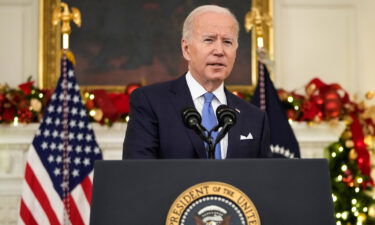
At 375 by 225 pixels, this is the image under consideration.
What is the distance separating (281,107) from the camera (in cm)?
591

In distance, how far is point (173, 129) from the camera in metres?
2.62

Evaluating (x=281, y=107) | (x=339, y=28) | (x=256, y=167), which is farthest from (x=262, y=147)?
(x=339, y=28)

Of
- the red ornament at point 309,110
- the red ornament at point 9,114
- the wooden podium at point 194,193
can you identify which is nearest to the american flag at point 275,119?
the red ornament at point 309,110

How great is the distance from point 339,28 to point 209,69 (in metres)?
4.51

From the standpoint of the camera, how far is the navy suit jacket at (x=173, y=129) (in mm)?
2572

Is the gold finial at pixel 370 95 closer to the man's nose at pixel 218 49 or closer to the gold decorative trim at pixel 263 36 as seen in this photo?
the gold decorative trim at pixel 263 36

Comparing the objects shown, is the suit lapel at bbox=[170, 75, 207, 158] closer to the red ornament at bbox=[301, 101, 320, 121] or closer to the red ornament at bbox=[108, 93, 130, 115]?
the red ornament at bbox=[108, 93, 130, 115]

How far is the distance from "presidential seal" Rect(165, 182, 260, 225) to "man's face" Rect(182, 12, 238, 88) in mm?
877

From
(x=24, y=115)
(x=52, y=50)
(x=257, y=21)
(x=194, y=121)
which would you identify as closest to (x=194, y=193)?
(x=194, y=121)

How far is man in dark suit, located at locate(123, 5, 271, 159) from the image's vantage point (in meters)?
2.58

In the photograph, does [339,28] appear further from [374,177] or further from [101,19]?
[101,19]

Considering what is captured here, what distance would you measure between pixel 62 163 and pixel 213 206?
12.7 feet

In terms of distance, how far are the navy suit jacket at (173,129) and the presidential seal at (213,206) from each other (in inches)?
23.5

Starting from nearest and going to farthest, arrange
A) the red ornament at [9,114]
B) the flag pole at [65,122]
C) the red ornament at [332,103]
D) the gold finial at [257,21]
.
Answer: the flag pole at [65,122] < the gold finial at [257,21] < the red ornament at [9,114] < the red ornament at [332,103]
